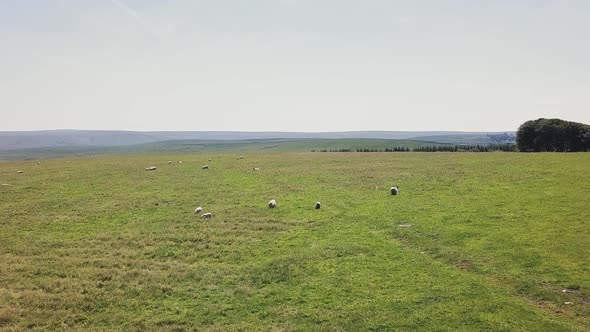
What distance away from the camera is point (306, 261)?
17.8 meters

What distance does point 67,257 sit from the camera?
1898cm

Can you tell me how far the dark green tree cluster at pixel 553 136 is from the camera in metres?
75.5

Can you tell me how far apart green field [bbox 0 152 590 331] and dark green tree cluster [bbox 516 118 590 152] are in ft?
167

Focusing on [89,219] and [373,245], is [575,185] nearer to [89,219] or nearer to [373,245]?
[373,245]

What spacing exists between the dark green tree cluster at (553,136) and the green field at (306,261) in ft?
167

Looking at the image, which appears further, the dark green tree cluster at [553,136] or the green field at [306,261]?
the dark green tree cluster at [553,136]

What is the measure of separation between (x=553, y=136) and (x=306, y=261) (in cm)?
7865

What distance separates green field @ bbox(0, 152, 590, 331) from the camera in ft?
42.6

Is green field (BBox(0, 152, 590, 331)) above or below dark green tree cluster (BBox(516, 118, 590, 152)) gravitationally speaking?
below

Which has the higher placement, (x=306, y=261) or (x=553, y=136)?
(x=553, y=136)

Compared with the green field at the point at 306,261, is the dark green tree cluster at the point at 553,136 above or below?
above

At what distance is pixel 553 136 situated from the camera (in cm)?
7912

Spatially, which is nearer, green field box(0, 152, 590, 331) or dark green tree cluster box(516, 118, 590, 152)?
green field box(0, 152, 590, 331)

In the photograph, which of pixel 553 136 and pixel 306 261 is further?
pixel 553 136
